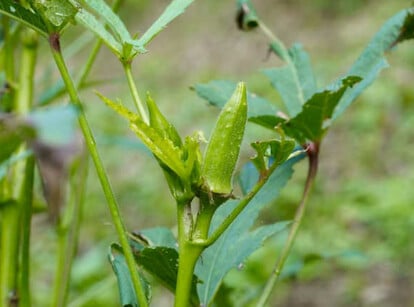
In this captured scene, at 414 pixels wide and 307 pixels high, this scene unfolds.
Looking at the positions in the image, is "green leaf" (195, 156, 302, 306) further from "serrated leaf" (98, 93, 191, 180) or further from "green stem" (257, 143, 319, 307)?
"serrated leaf" (98, 93, 191, 180)

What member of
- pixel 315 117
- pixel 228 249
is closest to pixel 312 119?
pixel 315 117

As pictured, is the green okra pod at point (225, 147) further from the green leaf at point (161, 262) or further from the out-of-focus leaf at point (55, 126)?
the out-of-focus leaf at point (55, 126)

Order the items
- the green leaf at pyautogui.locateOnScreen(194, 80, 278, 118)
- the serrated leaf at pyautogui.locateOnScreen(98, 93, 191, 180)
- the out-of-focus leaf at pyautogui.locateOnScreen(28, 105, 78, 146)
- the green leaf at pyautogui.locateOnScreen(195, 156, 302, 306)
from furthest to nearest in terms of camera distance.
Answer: the green leaf at pyautogui.locateOnScreen(194, 80, 278, 118), the green leaf at pyautogui.locateOnScreen(195, 156, 302, 306), the serrated leaf at pyautogui.locateOnScreen(98, 93, 191, 180), the out-of-focus leaf at pyautogui.locateOnScreen(28, 105, 78, 146)

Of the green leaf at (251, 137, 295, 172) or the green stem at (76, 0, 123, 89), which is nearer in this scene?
the green leaf at (251, 137, 295, 172)

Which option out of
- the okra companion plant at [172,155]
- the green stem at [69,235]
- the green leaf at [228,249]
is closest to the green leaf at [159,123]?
the okra companion plant at [172,155]

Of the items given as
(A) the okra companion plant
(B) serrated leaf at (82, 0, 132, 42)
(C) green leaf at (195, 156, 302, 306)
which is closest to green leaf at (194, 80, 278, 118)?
(A) the okra companion plant

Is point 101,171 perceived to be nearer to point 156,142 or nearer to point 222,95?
point 156,142
